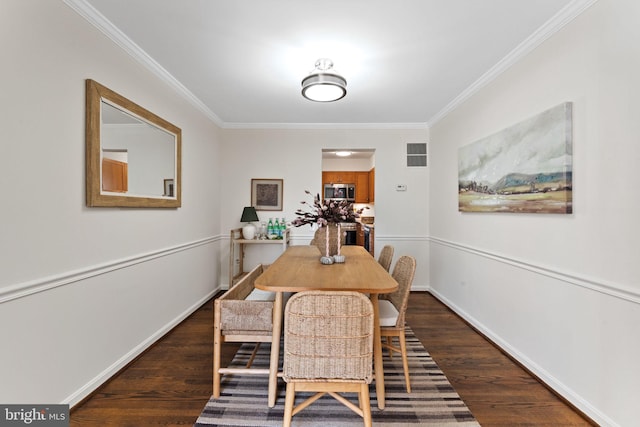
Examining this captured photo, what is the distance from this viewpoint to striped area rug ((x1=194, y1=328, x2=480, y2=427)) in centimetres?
168

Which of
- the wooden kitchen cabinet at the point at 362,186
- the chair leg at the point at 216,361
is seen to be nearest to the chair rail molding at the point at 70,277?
the chair leg at the point at 216,361

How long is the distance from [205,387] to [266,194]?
9.13 ft

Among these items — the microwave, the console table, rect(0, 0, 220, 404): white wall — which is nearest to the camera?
rect(0, 0, 220, 404): white wall

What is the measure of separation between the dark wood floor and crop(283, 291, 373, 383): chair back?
927 millimetres

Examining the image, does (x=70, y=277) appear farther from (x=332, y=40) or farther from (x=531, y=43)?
(x=531, y=43)

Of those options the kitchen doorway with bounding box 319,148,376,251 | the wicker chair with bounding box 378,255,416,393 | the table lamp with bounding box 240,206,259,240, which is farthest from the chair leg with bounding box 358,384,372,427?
the kitchen doorway with bounding box 319,148,376,251

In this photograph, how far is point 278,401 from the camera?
6.06 feet

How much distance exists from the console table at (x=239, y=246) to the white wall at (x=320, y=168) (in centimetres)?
17

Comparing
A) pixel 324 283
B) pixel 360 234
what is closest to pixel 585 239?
pixel 324 283

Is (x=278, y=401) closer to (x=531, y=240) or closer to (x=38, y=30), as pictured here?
(x=531, y=240)

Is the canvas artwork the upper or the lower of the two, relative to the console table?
upper

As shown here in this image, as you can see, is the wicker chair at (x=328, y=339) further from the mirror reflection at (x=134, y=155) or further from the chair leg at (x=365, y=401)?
the mirror reflection at (x=134, y=155)

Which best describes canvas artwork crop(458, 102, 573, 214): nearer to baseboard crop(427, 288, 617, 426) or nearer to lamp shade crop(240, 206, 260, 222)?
baseboard crop(427, 288, 617, 426)

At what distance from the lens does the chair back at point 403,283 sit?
1894 millimetres
